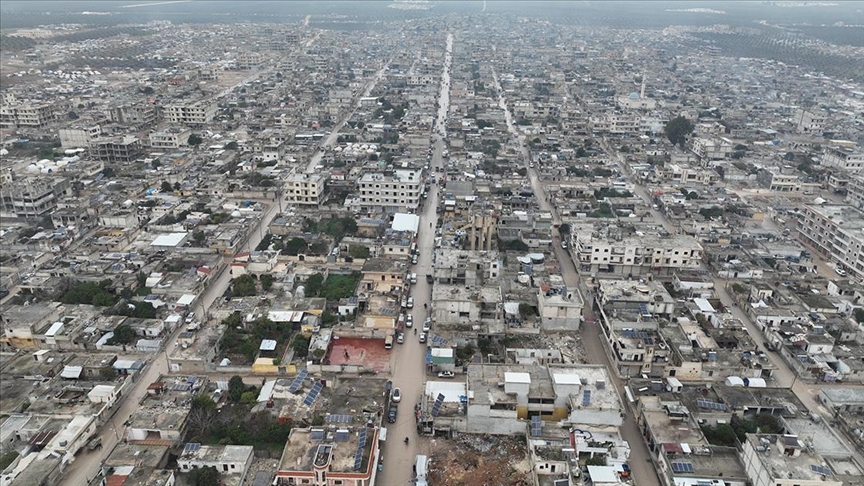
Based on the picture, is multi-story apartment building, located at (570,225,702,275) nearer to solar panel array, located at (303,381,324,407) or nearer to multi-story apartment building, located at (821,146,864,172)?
solar panel array, located at (303,381,324,407)

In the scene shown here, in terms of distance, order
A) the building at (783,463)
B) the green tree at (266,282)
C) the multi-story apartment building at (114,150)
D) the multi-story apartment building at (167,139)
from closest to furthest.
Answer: the building at (783,463), the green tree at (266,282), the multi-story apartment building at (114,150), the multi-story apartment building at (167,139)

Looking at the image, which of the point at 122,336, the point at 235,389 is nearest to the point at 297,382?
the point at 235,389

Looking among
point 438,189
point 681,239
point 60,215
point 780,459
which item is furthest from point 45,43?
point 780,459

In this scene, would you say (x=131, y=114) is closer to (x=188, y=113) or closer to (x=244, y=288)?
(x=188, y=113)

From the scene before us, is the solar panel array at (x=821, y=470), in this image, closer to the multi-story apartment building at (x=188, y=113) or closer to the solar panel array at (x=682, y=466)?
the solar panel array at (x=682, y=466)

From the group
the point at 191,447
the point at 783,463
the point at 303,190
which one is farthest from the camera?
the point at 303,190

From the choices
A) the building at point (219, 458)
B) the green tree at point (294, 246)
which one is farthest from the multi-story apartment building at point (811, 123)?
the building at point (219, 458)

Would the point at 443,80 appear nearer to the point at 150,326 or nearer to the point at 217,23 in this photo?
the point at 150,326
